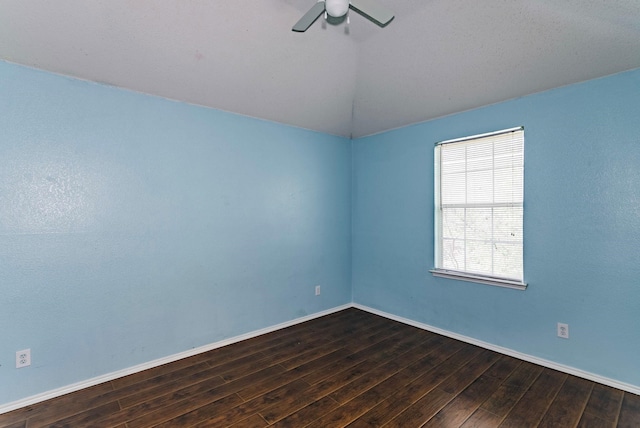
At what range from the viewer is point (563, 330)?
2596 millimetres

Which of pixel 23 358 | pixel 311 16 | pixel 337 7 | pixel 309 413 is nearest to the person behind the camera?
pixel 337 7

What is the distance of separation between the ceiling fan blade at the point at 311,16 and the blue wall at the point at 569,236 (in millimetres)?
2132

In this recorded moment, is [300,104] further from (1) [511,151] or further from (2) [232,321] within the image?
(2) [232,321]

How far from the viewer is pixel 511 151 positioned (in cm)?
293

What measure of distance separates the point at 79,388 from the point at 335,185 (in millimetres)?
3260

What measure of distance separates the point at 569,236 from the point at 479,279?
0.85m

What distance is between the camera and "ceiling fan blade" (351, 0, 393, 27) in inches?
65.3

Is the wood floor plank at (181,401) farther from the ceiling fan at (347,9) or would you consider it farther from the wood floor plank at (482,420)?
the ceiling fan at (347,9)

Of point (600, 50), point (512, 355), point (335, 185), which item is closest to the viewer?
point (600, 50)

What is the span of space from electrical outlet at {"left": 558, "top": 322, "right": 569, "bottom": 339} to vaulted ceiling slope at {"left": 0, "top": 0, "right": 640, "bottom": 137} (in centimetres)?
205

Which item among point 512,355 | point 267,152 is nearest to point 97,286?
point 267,152

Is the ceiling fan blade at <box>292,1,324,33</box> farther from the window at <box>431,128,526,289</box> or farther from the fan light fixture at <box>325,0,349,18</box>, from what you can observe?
the window at <box>431,128,526,289</box>

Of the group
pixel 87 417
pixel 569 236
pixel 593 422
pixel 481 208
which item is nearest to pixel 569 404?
pixel 593 422

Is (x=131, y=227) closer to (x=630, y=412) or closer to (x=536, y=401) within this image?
(x=536, y=401)
